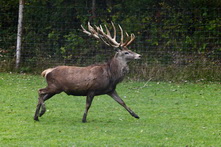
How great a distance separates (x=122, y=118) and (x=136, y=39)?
23.7 ft

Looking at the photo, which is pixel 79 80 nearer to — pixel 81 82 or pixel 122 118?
pixel 81 82

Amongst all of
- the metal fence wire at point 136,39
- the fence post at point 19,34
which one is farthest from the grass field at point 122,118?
the fence post at point 19,34

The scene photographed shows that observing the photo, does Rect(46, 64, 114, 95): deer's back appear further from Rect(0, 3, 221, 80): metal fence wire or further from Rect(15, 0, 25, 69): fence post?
Rect(15, 0, 25, 69): fence post

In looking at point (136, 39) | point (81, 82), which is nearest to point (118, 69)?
point (81, 82)

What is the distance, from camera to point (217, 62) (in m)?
15.8

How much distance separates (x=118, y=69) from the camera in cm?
984

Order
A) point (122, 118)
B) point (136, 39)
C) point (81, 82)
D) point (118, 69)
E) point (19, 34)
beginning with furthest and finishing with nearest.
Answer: point (19, 34) < point (136, 39) < point (118, 69) < point (122, 118) < point (81, 82)

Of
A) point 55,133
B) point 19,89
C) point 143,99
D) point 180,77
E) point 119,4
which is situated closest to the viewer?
point 55,133

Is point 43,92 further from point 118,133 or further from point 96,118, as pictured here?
point 118,133

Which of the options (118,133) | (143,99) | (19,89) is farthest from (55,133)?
(19,89)

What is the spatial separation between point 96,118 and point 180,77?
642 cm

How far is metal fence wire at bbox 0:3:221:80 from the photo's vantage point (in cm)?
1597

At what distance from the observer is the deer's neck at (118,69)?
9.71 meters

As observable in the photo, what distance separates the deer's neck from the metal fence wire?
221 inches
